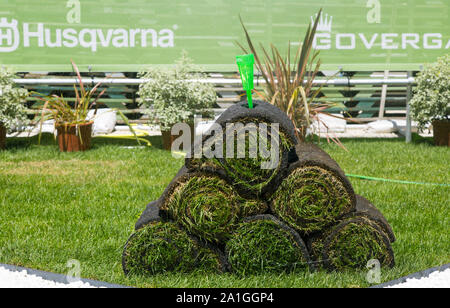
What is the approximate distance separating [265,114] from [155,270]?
1.21 metres

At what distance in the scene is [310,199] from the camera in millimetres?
3396

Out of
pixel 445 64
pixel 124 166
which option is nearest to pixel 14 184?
pixel 124 166

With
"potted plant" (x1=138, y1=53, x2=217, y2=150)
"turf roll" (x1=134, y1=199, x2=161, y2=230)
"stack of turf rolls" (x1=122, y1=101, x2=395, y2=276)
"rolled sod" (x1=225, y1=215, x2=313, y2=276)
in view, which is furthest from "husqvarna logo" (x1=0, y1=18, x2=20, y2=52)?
"rolled sod" (x1=225, y1=215, x2=313, y2=276)

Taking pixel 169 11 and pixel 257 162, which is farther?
pixel 169 11

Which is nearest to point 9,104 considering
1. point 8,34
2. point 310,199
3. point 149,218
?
point 8,34

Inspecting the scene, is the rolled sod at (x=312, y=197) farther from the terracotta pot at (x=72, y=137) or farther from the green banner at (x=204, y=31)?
the green banner at (x=204, y=31)

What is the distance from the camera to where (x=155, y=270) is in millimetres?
3471

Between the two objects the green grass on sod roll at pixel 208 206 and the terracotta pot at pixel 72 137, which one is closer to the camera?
the green grass on sod roll at pixel 208 206

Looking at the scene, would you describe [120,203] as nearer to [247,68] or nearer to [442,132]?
[247,68]

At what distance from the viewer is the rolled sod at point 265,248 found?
338cm

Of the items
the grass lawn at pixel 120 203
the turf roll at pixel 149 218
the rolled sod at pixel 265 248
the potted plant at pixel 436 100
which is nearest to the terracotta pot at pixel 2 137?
the grass lawn at pixel 120 203

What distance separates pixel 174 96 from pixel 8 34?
283cm

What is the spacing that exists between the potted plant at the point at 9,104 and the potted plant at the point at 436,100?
5.91m

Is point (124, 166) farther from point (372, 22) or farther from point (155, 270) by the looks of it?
point (372, 22)
